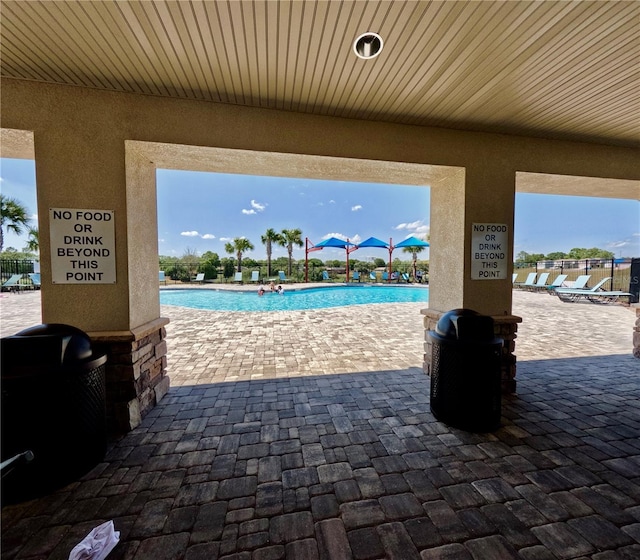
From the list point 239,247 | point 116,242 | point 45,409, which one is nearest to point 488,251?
point 116,242

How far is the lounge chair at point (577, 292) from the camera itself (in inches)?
409

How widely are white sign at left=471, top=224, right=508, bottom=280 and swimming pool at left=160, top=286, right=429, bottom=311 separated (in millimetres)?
7820

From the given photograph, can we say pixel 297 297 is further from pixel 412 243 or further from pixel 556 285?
pixel 556 285

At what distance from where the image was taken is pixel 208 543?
4.87 ft

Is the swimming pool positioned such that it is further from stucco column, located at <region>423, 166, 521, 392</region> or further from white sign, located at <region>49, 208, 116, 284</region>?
white sign, located at <region>49, 208, 116, 284</region>

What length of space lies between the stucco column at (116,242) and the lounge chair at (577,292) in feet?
44.5

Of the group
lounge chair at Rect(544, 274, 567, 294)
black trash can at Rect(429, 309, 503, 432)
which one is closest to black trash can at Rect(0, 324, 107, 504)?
black trash can at Rect(429, 309, 503, 432)

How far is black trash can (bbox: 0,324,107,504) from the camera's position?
176 cm

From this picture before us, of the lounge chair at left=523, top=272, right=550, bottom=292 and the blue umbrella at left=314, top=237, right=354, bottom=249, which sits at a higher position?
the blue umbrella at left=314, top=237, right=354, bottom=249

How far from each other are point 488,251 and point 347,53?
101 inches

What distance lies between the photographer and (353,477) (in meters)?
1.96

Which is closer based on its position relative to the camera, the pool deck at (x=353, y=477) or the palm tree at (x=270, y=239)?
the pool deck at (x=353, y=477)

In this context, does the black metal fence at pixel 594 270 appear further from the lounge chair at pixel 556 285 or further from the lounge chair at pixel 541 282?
the lounge chair at pixel 556 285

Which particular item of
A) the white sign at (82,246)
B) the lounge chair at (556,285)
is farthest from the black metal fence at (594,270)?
the white sign at (82,246)
